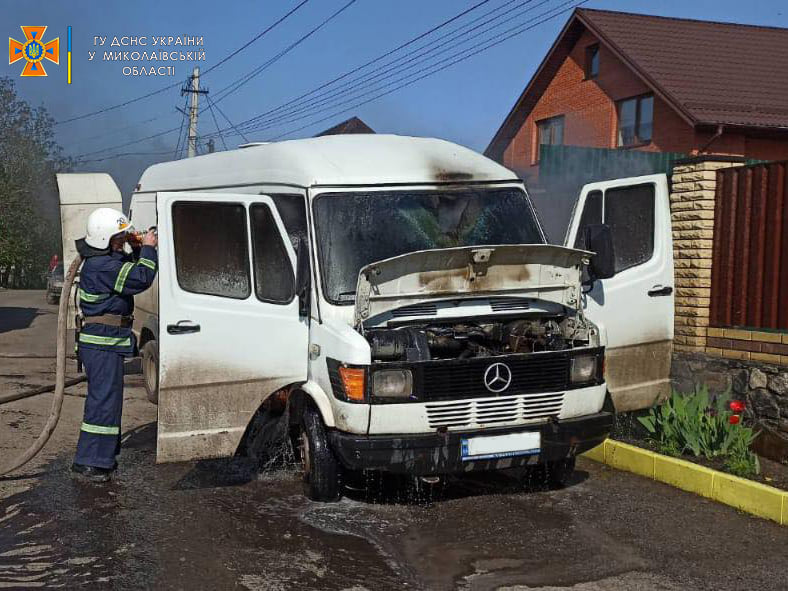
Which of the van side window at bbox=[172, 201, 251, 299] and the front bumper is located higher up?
the van side window at bbox=[172, 201, 251, 299]

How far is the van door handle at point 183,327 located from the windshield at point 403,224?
915 mm

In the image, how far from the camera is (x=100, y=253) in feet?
21.2

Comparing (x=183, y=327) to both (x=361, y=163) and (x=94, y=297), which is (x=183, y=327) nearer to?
(x=94, y=297)

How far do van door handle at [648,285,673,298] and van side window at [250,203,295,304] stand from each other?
281 centimetres

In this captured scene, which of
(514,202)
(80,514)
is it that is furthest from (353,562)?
(514,202)

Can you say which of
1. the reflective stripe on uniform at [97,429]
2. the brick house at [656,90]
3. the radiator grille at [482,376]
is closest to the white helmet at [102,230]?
the reflective stripe on uniform at [97,429]

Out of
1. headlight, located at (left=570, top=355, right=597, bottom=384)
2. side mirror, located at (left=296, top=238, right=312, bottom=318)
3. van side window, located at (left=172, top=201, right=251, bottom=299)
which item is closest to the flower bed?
headlight, located at (left=570, top=355, right=597, bottom=384)

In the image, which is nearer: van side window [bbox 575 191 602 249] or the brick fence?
van side window [bbox 575 191 602 249]

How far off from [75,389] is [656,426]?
6.53 m

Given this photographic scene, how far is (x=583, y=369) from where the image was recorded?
5797 millimetres

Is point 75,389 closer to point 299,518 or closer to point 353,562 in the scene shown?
point 299,518

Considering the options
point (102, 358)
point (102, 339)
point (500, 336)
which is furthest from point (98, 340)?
point (500, 336)

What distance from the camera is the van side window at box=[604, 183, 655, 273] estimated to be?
7020 mm

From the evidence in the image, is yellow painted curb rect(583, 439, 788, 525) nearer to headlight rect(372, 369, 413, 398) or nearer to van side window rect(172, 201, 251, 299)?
headlight rect(372, 369, 413, 398)
